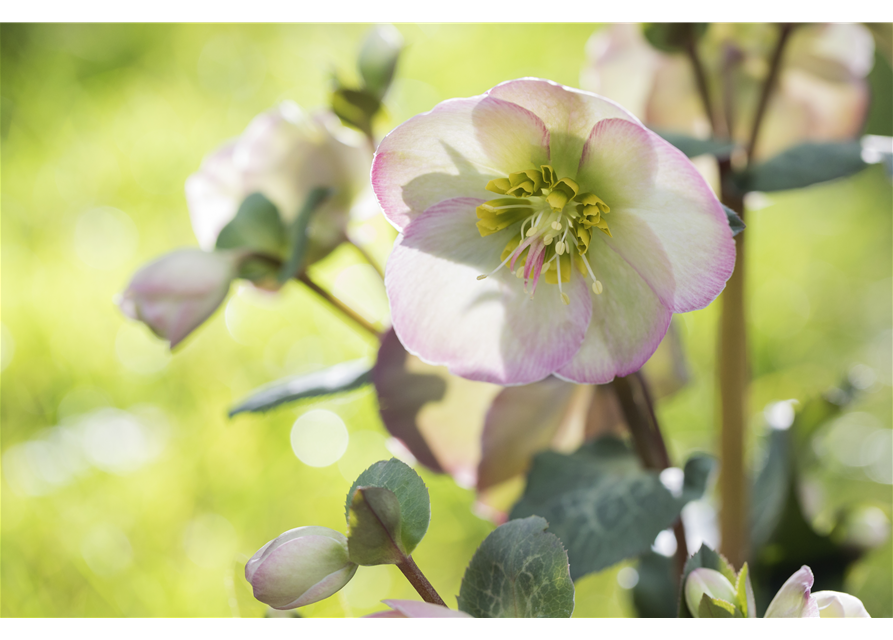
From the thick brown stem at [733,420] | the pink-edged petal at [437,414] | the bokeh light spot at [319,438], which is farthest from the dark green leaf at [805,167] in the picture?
the bokeh light spot at [319,438]

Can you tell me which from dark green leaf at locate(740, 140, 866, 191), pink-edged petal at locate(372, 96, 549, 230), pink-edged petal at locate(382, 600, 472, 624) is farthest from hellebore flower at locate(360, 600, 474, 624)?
dark green leaf at locate(740, 140, 866, 191)

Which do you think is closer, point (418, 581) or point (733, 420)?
point (418, 581)

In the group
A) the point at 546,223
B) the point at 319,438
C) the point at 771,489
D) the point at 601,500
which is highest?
the point at 546,223

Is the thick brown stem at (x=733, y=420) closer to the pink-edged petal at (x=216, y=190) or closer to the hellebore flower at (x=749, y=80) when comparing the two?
the hellebore flower at (x=749, y=80)

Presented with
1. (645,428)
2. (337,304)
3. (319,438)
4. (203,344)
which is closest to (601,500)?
(645,428)

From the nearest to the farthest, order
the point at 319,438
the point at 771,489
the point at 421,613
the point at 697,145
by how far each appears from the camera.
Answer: the point at 421,613
the point at 697,145
the point at 771,489
the point at 319,438

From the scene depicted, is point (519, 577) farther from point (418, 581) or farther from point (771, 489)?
point (771, 489)
